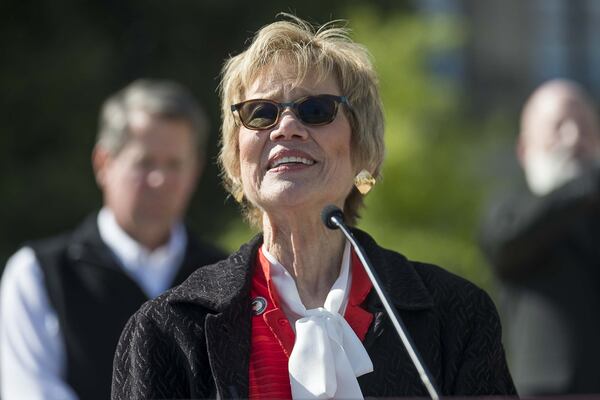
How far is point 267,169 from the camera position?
3.26 m

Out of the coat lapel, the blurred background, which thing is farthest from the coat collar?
the blurred background

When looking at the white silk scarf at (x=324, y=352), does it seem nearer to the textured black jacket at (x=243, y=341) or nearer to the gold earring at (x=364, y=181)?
the textured black jacket at (x=243, y=341)

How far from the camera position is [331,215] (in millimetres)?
3172

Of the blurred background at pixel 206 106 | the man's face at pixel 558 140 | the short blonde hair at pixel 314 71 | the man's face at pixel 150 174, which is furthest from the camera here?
the blurred background at pixel 206 106

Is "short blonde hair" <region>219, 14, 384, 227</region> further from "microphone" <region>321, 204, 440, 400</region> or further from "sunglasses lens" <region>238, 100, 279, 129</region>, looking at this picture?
"microphone" <region>321, 204, 440, 400</region>

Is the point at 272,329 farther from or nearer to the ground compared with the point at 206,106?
farther from the ground

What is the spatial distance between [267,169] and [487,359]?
74 cm

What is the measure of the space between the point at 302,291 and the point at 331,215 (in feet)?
0.77

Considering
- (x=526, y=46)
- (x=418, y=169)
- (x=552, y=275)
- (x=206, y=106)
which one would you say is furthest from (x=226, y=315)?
(x=526, y=46)

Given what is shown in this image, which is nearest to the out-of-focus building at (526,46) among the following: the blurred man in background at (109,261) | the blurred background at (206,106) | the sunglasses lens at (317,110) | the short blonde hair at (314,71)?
the blurred background at (206,106)

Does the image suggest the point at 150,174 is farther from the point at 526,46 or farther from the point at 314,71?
the point at 526,46

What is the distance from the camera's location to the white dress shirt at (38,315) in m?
5.00

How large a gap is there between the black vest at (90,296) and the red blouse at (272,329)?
1.91 meters

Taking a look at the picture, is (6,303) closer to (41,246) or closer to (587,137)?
(41,246)
